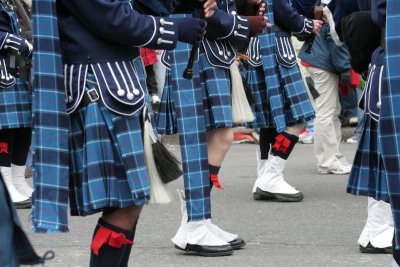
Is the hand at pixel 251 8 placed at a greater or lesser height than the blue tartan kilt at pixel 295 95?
greater

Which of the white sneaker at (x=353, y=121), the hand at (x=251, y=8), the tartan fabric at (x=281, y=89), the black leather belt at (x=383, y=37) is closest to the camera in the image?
A: the black leather belt at (x=383, y=37)

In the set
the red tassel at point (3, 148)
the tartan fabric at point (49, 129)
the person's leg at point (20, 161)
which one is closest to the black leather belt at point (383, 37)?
the tartan fabric at point (49, 129)

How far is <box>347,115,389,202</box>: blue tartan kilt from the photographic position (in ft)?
15.3

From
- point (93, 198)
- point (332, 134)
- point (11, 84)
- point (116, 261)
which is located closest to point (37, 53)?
point (93, 198)

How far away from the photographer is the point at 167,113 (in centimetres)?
585

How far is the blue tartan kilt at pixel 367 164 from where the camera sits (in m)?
4.65

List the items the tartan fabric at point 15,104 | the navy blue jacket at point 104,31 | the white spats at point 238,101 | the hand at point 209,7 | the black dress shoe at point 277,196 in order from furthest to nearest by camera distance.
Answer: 1. the black dress shoe at point 277,196
2. the tartan fabric at point 15,104
3. the white spats at point 238,101
4. the hand at point 209,7
5. the navy blue jacket at point 104,31

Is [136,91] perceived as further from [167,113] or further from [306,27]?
[306,27]

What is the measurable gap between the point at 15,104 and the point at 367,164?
3210 mm

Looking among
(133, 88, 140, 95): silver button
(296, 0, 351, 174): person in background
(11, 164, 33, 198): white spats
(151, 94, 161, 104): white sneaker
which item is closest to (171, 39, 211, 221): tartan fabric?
Result: (133, 88, 140, 95): silver button

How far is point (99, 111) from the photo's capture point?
3.95m

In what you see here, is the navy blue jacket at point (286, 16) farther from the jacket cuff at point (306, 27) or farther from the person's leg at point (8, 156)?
the person's leg at point (8, 156)

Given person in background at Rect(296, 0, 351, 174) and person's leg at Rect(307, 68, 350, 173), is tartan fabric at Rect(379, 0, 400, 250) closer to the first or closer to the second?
person in background at Rect(296, 0, 351, 174)

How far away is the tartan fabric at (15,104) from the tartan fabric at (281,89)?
1654 millimetres
